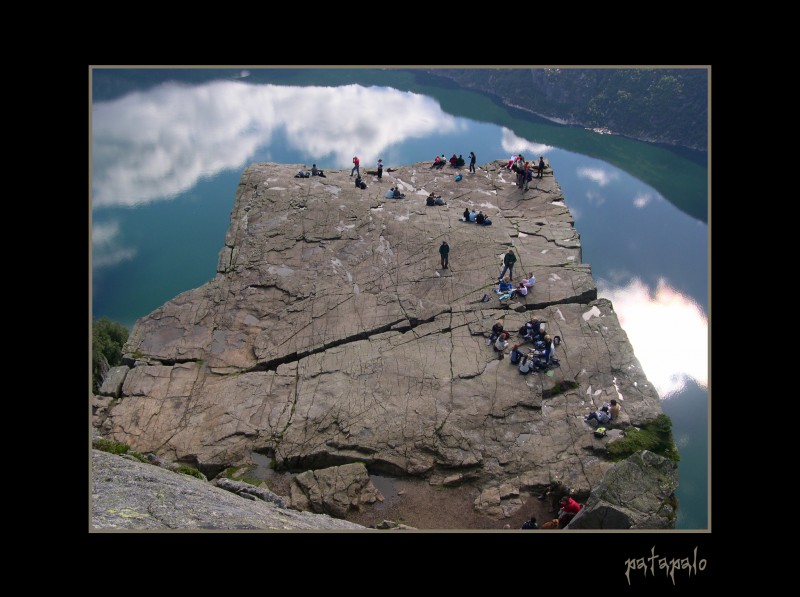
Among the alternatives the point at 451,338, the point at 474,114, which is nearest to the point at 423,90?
the point at 474,114

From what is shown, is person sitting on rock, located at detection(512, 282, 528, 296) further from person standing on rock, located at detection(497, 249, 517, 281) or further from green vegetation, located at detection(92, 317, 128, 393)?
→ green vegetation, located at detection(92, 317, 128, 393)

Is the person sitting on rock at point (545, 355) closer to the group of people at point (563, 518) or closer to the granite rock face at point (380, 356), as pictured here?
the granite rock face at point (380, 356)

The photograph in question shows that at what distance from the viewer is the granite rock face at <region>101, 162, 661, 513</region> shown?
21781 mm

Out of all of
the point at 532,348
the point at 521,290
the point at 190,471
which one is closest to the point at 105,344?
the point at 190,471

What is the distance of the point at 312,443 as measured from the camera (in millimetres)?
22078

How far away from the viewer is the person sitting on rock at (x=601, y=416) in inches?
866

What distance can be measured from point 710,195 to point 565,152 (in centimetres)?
5938

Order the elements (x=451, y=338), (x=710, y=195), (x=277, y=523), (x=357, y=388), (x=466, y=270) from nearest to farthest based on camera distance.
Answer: (x=710, y=195)
(x=277, y=523)
(x=357, y=388)
(x=451, y=338)
(x=466, y=270)

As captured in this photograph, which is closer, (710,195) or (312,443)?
(710,195)

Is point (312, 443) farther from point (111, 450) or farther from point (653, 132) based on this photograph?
point (653, 132)

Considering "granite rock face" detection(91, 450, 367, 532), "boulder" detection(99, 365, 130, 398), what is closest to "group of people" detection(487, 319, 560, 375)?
"granite rock face" detection(91, 450, 367, 532)

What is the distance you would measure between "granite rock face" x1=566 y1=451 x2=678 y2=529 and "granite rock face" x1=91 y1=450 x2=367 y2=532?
7028mm

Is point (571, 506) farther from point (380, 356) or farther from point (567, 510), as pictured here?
point (380, 356)

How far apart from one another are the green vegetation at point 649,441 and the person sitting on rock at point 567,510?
2.96 m
